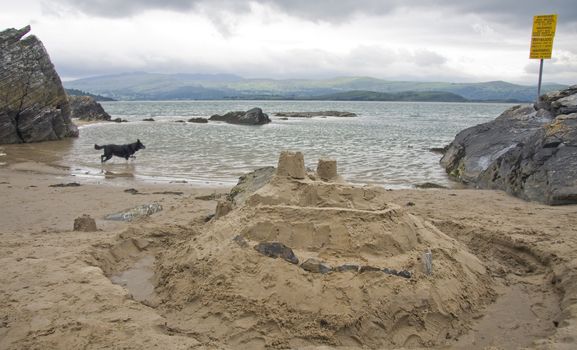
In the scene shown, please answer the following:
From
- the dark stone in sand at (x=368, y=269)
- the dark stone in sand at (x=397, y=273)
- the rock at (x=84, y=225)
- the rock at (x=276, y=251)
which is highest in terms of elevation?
the rock at (x=276, y=251)

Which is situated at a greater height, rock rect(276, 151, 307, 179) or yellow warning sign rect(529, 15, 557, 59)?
yellow warning sign rect(529, 15, 557, 59)

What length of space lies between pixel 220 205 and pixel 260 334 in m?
3.03

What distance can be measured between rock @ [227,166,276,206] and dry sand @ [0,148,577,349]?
1.58 metres

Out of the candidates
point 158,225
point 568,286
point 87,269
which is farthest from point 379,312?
point 158,225

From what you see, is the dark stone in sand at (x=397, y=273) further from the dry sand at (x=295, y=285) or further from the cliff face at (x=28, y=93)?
the cliff face at (x=28, y=93)

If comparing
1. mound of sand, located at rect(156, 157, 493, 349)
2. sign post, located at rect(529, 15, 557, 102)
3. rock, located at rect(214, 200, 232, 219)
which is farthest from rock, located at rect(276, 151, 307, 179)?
sign post, located at rect(529, 15, 557, 102)

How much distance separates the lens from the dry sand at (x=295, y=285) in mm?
3822

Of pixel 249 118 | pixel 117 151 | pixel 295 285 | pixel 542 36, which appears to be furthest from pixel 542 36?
pixel 249 118

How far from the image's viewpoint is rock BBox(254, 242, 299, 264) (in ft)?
14.5

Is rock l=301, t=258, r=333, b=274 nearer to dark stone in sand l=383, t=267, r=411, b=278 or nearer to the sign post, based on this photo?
dark stone in sand l=383, t=267, r=411, b=278

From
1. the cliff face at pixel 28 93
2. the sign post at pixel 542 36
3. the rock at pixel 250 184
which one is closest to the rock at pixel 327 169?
the rock at pixel 250 184

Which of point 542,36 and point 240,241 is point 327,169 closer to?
point 240,241

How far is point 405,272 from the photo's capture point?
436cm

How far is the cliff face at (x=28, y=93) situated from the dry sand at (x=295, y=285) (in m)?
17.1
